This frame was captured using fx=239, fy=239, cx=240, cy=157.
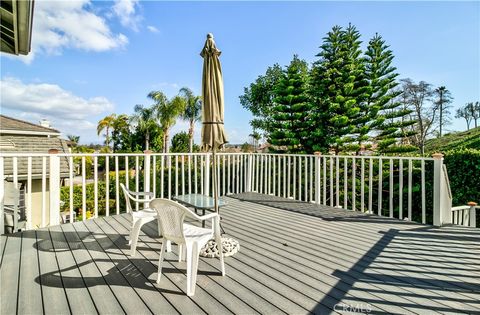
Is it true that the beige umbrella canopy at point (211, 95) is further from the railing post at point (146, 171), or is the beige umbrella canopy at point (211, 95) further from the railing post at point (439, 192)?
the railing post at point (439, 192)

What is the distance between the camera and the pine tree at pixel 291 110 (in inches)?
492

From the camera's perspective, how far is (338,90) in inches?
505

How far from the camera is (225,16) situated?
651 cm

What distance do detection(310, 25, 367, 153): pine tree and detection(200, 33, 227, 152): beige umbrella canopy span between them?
10.6 m

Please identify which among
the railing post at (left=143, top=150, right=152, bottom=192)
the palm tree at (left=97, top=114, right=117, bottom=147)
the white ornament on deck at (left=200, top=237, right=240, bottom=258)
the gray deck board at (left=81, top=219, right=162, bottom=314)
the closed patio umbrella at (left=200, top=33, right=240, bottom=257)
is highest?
the palm tree at (left=97, top=114, right=117, bottom=147)

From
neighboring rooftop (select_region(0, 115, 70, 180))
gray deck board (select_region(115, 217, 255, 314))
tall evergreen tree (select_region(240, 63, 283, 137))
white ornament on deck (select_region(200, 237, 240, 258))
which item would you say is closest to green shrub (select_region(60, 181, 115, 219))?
neighboring rooftop (select_region(0, 115, 70, 180))

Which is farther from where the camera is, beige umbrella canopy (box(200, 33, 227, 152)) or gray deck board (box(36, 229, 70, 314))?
beige umbrella canopy (box(200, 33, 227, 152))

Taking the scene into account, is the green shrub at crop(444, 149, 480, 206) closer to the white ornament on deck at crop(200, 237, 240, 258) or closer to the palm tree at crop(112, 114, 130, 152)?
the white ornament on deck at crop(200, 237, 240, 258)

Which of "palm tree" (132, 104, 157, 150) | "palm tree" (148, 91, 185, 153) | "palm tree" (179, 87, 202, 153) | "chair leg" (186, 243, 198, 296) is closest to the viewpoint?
"chair leg" (186, 243, 198, 296)

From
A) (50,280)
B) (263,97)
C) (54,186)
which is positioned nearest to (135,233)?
(50,280)

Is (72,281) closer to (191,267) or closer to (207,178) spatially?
(191,267)

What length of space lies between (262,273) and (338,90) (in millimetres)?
12701

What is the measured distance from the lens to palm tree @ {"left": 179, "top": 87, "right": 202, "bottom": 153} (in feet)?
78.7

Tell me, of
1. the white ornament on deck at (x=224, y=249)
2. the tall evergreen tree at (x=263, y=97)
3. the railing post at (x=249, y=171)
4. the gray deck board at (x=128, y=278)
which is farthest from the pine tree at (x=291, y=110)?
the gray deck board at (x=128, y=278)
